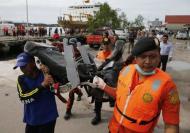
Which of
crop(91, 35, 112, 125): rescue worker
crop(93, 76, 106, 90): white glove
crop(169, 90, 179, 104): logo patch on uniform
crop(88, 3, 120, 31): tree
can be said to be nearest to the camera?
crop(169, 90, 179, 104): logo patch on uniform

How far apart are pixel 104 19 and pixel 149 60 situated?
2174 inches

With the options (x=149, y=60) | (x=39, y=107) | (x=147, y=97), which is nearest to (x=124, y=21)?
(x=39, y=107)

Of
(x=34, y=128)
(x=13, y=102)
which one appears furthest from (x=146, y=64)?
(x=13, y=102)

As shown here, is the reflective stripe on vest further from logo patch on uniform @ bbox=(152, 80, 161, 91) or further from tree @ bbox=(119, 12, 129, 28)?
tree @ bbox=(119, 12, 129, 28)

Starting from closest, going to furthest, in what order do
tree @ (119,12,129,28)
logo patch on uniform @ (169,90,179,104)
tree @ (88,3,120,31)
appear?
logo patch on uniform @ (169,90,179,104) → tree @ (88,3,120,31) → tree @ (119,12,129,28)

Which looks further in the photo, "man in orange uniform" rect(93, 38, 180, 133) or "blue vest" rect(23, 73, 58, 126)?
"blue vest" rect(23, 73, 58, 126)

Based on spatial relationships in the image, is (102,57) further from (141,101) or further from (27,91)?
(141,101)

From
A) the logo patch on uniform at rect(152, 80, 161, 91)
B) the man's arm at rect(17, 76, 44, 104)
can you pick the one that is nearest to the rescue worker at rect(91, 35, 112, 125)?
the man's arm at rect(17, 76, 44, 104)

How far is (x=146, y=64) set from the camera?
8.13 feet

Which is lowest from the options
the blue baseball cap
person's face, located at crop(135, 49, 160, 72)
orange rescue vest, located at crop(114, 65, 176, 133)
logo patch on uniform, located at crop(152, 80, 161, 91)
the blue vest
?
the blue vest

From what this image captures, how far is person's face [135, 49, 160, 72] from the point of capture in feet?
8.11

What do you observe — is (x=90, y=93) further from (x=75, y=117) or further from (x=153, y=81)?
(x=75, y=117)

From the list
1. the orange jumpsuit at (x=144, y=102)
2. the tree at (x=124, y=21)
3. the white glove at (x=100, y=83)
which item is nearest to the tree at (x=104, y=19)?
the tree at (x=124, y=21)

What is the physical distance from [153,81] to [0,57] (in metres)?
20.3
